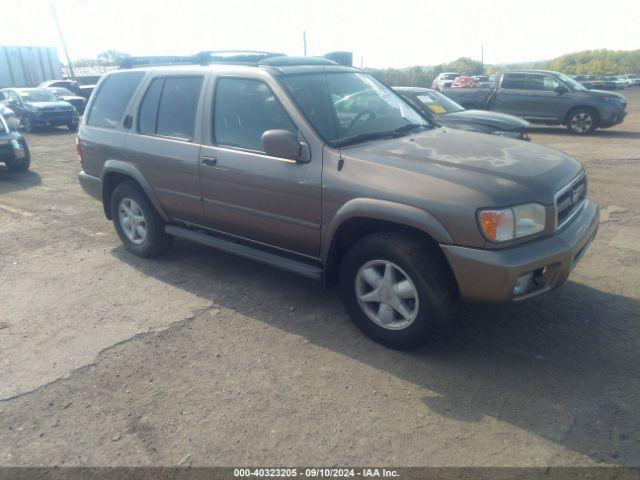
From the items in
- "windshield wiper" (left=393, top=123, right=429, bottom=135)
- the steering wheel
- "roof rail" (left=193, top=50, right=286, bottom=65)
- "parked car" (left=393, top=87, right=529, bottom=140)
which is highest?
"roof rail" (left=193, top=50, right=286, bottom=65)

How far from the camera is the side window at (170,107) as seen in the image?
462 cm

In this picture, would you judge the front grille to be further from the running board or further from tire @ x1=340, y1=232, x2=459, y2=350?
the running board

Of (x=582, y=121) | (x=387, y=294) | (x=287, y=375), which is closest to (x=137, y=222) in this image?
(x=287, y=375)

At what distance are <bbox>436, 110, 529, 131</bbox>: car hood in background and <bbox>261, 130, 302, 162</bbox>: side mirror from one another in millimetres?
5998

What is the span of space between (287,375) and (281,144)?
5.12ft

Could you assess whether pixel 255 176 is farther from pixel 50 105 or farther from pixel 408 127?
pixel 50 105

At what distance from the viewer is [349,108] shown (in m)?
4.16

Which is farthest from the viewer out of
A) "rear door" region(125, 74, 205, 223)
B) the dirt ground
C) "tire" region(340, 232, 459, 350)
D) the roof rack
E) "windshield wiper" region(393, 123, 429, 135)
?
"rear door" region(125, 74, 205, 223)

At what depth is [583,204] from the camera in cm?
391

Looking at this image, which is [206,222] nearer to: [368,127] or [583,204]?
[368,127]

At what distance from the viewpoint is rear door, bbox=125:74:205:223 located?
459 cm

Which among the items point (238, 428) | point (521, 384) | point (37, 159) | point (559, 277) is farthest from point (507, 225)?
point (37, 159)

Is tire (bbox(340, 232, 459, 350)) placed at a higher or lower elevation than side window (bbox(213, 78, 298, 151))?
lower

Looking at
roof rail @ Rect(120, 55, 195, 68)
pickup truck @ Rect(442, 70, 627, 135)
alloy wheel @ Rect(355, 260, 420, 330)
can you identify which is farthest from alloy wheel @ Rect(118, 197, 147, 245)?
pickup truck @ Rect(442, 70, 627, 135)
